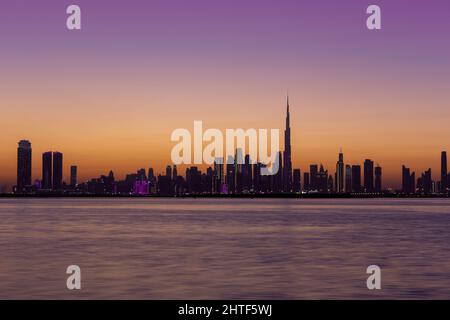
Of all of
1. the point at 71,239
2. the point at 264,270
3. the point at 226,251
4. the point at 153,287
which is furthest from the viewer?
the point at 71,239

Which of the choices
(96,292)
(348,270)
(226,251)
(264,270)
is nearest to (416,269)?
(348,270)

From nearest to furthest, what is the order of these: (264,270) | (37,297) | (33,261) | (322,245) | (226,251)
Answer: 1. (37,297)
2. (264,270)
3. (33,261)
4. (226,251)
5. (322,245)

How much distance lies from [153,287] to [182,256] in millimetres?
14241

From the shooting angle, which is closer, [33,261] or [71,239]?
[33,261]

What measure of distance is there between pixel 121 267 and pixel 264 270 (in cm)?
793

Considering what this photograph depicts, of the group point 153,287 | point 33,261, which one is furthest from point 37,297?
point 33,261

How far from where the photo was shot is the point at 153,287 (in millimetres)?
29094

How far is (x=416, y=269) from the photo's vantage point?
3678 cm

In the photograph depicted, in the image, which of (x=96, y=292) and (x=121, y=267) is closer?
(x=96, y=292)
